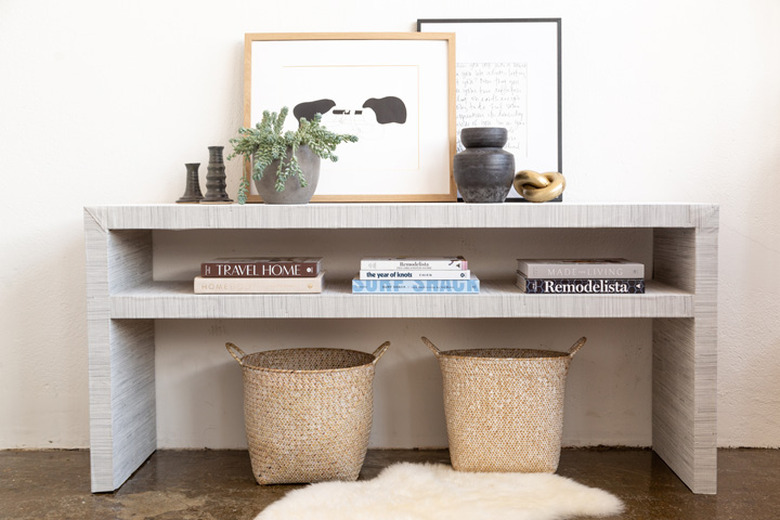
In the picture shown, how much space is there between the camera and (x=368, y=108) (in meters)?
2.35

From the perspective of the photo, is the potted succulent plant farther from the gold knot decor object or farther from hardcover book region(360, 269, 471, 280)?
the gold knot decor object

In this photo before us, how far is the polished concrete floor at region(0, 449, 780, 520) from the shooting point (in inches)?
74.7

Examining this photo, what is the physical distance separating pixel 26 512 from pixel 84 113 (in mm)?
1231

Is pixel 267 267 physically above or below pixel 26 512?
above

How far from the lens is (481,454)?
212 cm

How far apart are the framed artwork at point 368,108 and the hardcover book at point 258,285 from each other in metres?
0.38

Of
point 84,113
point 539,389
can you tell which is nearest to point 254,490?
point 539,389

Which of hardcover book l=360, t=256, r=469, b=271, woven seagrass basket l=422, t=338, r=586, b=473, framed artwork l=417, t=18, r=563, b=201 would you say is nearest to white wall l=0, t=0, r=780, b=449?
framed artwork l=417, t=18, r=563, b=201

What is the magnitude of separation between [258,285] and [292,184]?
0.30m

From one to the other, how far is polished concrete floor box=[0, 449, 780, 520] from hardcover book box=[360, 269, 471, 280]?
60cm

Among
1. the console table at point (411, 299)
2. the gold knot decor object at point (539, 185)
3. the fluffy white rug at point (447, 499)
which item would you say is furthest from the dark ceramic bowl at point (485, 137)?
the fluffy white rug at point (447, 499)

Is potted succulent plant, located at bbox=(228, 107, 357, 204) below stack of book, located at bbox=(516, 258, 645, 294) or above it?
above

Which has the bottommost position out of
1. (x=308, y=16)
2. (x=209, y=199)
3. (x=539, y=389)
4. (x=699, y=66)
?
(x=539, y=389)

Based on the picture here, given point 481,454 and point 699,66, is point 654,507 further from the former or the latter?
point 699,66
